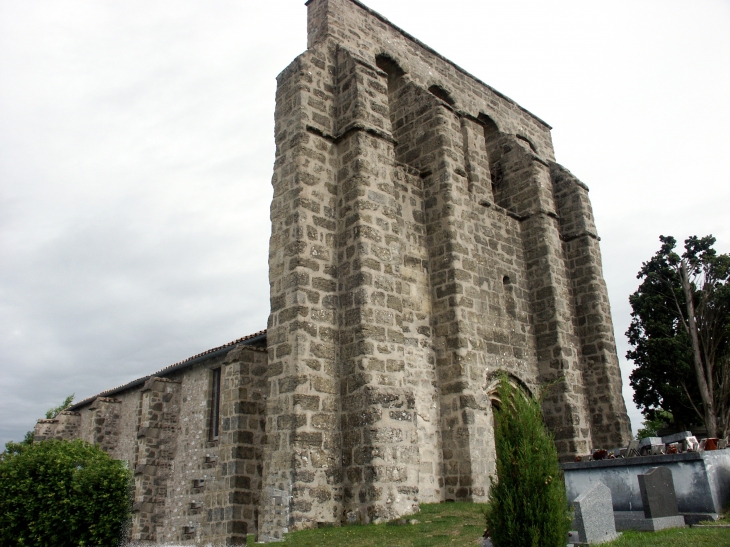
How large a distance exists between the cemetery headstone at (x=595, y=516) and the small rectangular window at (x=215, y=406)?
10.2 meters

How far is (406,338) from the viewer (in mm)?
10680

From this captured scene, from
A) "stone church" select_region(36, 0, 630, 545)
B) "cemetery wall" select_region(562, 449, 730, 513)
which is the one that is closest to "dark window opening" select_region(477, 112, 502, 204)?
"stone church" select_region(36, 0, 630, 545)

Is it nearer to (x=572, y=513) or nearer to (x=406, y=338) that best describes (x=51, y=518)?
(x=406, y=338)

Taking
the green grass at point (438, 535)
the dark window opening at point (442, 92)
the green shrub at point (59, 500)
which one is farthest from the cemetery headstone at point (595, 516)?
the green shrub at point (59, 500)

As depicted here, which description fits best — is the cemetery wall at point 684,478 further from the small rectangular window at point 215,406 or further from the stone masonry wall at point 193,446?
the small rectangular window at point 215,406

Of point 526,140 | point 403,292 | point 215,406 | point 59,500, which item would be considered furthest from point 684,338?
point 59,500

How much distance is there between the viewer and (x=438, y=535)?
726 centimetres

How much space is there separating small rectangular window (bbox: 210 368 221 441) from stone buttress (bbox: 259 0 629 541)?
20.7ft

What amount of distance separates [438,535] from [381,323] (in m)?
3.37

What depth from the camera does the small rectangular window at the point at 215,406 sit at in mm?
14656

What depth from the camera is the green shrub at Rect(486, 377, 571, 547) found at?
5.68m

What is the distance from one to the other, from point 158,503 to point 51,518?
2506mm

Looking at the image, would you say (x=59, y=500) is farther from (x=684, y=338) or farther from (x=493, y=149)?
(x=684, y=338)

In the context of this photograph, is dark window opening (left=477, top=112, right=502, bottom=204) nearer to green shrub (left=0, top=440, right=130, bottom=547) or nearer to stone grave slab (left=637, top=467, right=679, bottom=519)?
stone grave slab (left=637, top=467, right=679, bottom=519)
